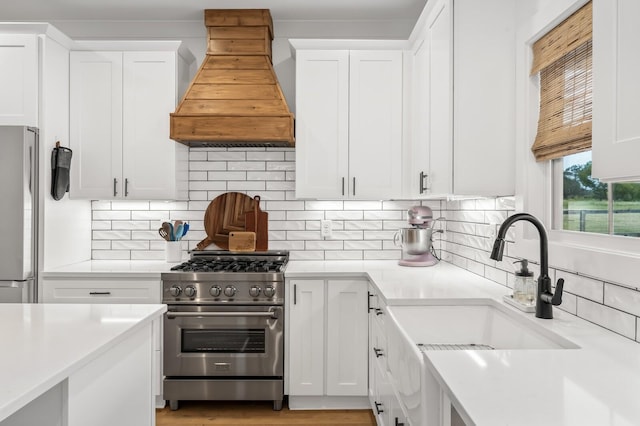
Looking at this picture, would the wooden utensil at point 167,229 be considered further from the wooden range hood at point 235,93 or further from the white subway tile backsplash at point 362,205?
the white subway tile backsplash at point 362,205

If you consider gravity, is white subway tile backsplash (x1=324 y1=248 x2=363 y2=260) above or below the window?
below

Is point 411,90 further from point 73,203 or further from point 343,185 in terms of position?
point 73,203

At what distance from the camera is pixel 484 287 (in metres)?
2.28

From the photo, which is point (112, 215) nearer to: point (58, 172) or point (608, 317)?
point (58, 172)

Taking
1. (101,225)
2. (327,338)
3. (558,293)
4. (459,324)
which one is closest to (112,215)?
(101,225)

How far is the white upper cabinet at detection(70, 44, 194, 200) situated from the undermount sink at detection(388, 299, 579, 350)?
2.01 metres

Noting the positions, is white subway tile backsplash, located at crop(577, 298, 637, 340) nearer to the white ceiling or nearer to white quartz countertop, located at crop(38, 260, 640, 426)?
white quartz countertop, located at crop(38, 260, 640, 426)

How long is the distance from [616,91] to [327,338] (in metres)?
2.24

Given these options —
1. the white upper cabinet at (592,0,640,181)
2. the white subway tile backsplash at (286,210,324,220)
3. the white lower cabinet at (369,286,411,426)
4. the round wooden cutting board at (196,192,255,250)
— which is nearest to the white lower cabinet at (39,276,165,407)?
the round wooden cutting board at (196,192,255,250)

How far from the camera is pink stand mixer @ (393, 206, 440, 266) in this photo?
302 centimetres

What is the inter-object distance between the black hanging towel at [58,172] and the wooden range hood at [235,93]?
2.53 feet

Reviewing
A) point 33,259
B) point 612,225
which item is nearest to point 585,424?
point 612,225

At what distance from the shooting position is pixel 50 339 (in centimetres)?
128

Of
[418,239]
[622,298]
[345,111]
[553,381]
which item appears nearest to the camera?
[553,381]
